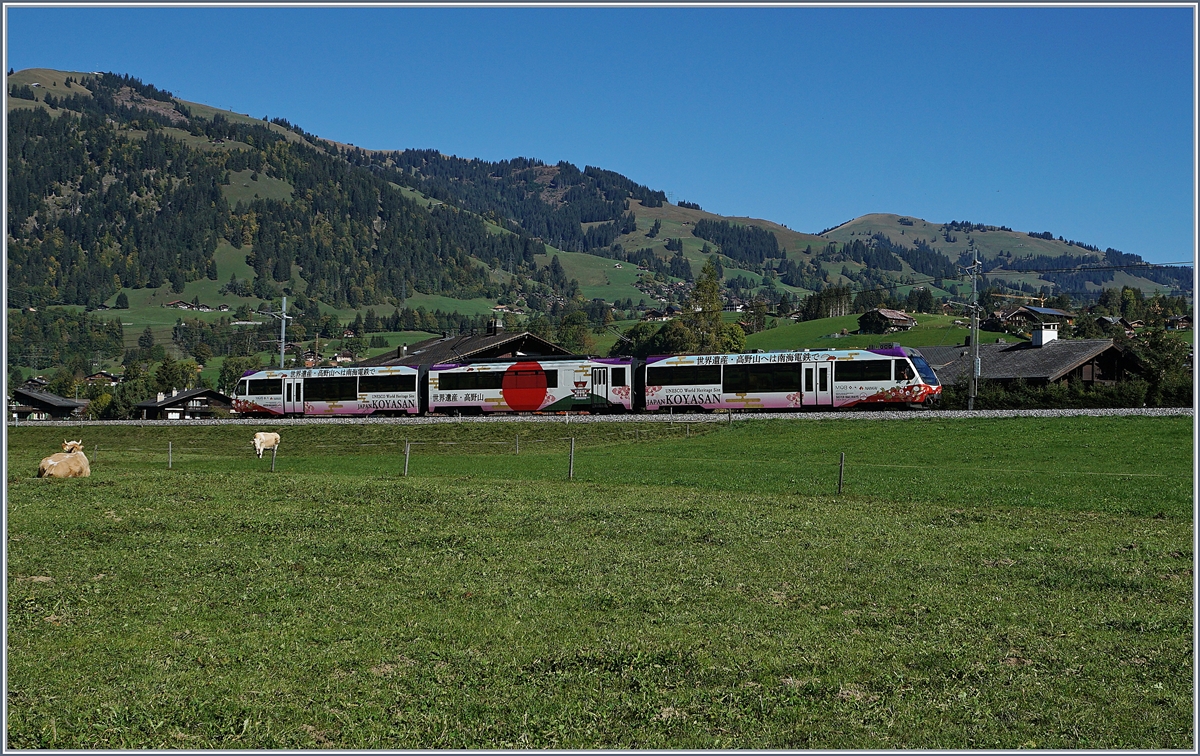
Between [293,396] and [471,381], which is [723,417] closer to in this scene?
[471,381]

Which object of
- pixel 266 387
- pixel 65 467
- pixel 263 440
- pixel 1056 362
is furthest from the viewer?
pixel 1056 362

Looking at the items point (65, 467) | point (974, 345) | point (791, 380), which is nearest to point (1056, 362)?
point (974, 345)

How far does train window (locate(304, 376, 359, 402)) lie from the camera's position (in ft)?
217

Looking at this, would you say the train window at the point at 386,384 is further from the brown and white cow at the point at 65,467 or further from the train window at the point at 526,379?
the brown and white cow at the point at 65,467

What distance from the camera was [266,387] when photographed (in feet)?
227

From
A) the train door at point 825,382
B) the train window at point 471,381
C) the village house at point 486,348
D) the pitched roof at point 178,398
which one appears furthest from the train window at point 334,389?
the pitched roof at point 178,398

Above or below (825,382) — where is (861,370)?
above

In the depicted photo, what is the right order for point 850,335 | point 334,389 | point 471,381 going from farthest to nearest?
point 850,335
point 334,389
point 471,381

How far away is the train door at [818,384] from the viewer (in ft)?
183

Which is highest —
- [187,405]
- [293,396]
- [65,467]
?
[293,396]

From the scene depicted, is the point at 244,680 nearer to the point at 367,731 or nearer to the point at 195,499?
the point at 367,731

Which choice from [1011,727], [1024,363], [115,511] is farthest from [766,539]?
[1024,363]

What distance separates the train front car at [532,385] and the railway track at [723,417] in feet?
3.53

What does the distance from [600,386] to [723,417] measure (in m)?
9.02
